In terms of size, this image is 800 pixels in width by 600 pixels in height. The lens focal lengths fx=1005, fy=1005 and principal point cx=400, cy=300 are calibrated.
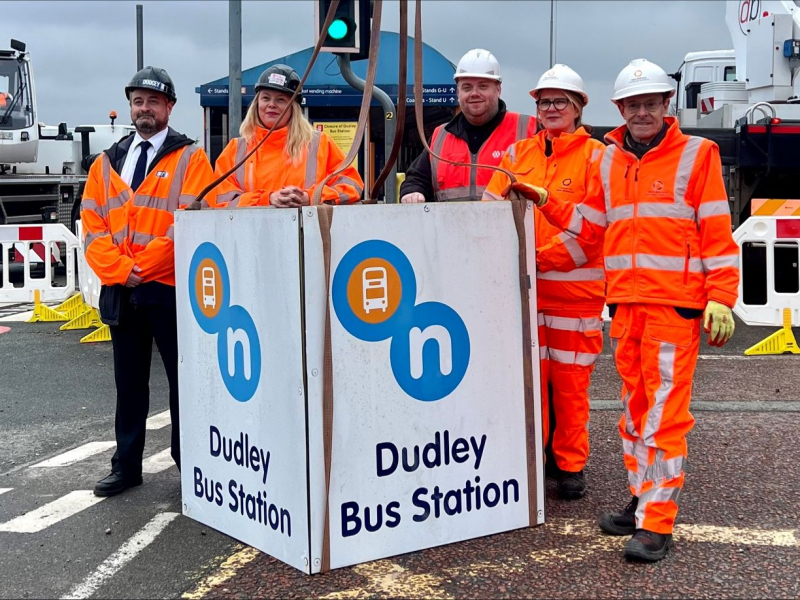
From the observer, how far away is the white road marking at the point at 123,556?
3.69 m

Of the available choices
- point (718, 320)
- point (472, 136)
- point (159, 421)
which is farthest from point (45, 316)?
point (718, 320)

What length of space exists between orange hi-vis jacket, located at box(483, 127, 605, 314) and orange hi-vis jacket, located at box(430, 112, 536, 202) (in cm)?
24

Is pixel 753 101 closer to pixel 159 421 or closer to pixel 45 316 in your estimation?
pixel 45 316

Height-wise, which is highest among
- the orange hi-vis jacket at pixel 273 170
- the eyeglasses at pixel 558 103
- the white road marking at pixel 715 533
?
the eyeglasses at pixel 558 103

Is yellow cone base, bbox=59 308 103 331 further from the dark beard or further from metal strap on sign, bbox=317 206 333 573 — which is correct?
metal strap on sign, bbox=317 206 333 573

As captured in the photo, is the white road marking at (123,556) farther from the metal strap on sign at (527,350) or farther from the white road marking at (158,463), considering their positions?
the metal strap on sign at (527,350)

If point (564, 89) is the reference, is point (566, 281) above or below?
below

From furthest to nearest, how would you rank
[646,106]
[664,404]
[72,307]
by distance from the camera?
[72,307] < [646,106] < [664,404]

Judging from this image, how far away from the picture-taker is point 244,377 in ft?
12.0

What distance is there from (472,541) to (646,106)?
6.20 feet

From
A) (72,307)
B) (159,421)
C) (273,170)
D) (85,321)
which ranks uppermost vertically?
(273,170)

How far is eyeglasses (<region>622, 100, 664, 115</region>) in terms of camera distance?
403 cm

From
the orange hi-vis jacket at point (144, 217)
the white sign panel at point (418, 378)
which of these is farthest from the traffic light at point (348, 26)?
the white sign panel at point (418, 378)

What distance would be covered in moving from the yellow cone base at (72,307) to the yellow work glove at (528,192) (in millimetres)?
8569
